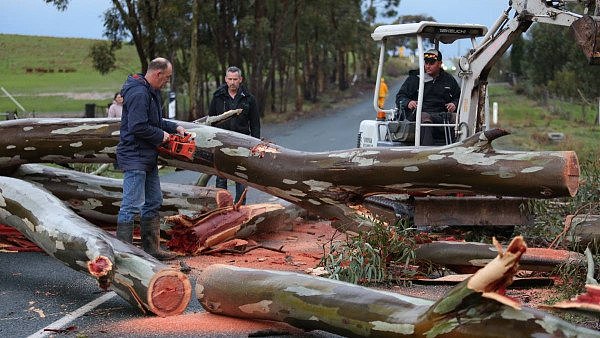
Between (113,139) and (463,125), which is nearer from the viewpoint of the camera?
(113,139)

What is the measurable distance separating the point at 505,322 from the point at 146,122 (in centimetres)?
493

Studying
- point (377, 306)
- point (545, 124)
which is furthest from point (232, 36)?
point (377, 306)

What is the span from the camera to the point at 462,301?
17.9ft

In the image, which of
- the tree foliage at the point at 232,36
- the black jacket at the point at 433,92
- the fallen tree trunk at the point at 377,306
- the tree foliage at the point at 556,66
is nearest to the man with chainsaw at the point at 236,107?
the black jacket at the point at 433,92

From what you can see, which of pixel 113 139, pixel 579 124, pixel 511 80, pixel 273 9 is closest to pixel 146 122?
pixel 113 139

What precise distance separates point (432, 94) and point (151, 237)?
451 centimetres

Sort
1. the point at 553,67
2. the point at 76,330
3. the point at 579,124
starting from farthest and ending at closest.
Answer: the point at 553,67
the point at 579,124
the point at 76,330

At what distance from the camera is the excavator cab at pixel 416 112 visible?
12.3m

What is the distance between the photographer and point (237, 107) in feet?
42.0

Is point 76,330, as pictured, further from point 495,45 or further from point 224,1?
point 224,1

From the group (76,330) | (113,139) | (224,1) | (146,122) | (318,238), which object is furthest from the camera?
(224,1)

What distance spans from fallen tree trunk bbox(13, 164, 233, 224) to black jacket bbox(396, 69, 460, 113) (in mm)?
2928

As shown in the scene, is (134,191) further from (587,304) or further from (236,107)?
(587,304)

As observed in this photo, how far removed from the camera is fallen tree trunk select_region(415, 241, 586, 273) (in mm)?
8398
